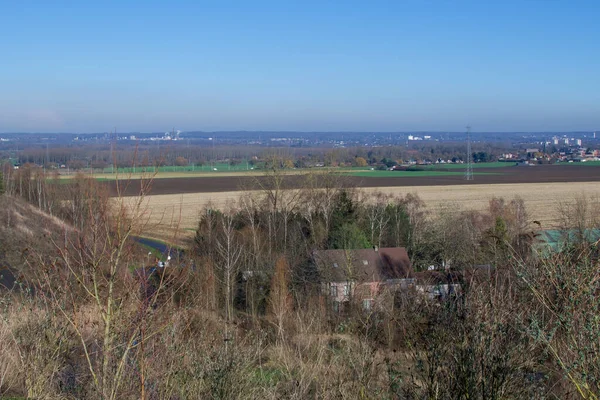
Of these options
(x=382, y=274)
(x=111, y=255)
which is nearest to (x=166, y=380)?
(x=111, y=255)

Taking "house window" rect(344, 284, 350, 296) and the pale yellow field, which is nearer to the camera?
"house window" rect(344, 284, 350, 296)

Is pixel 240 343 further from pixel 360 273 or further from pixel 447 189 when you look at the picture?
pixel 447 189

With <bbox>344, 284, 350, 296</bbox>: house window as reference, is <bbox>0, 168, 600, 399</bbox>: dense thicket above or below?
above

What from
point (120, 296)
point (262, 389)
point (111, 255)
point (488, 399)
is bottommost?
point (262, 389)

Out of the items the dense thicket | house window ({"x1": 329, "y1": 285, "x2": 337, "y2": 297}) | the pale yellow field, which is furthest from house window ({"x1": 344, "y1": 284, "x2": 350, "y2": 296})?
the pale yellow field

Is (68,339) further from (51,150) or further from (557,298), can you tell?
(51,150)

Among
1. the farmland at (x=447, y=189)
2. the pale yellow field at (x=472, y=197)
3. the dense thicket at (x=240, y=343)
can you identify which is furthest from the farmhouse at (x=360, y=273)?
the pale yellow field at (x=472, y=197)

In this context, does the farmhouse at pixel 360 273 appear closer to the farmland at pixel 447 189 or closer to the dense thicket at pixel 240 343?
the dense thicket at pixel 240 343

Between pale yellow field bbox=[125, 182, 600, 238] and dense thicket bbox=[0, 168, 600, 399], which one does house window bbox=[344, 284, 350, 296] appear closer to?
dense thicket bbox=[0, 168, 600, 399]

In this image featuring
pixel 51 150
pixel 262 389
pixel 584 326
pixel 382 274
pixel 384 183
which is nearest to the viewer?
pixel 584 326
